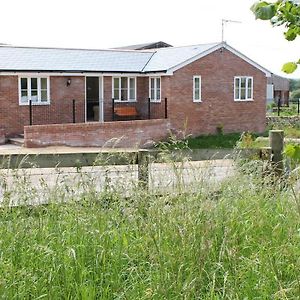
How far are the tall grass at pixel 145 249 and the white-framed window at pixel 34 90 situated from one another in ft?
69.8

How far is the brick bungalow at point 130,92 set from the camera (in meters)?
25.2

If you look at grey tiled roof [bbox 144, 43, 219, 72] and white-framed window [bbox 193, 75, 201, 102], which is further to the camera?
white-framed window [bbox 193, 75, 201, 102]

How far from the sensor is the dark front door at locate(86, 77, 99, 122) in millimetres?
28625

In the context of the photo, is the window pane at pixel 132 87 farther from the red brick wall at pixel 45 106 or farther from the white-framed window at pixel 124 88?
the red brick wall at pixel 45 106

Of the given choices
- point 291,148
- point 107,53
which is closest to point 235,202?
point 291,148

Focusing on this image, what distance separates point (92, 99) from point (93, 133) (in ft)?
16.6

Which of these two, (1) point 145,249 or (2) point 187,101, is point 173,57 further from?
(1) point 145,249

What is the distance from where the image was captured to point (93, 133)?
955 inches

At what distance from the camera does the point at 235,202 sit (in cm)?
533

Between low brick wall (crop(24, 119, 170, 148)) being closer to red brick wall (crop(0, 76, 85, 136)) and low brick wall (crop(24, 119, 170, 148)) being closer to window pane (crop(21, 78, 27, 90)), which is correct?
red brick wall (crop(0, 76, 85, 136))

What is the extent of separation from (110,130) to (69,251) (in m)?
20.8

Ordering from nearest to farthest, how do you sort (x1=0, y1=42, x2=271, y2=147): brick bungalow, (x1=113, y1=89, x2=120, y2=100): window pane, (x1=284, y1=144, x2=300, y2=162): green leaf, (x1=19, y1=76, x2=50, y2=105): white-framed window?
(x1=284, y1=144, x2=300, y2=162): green leaf, (x1=0, y1=42, x2=271, y2=147): brick bungalow, (x1=19, y1=76, x2=50, y2=105): white-framed window, (x1=113, y1=89, x2=120, y2=100): window pane

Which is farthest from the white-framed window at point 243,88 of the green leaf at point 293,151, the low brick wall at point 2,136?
the green leaf at point 293,151

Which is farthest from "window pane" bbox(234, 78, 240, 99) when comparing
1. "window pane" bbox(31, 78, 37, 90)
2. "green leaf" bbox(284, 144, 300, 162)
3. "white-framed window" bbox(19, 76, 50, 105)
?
"green leaf" bbox(284, 144, 300, 162)
